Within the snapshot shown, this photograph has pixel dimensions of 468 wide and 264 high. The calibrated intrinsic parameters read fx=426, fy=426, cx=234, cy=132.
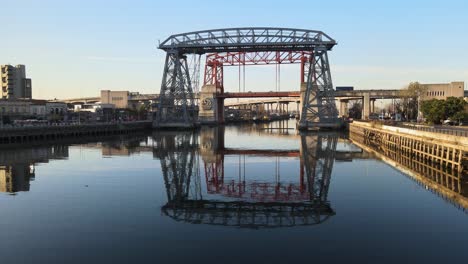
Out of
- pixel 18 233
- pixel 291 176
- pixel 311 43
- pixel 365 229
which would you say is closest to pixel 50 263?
pixel 18 233

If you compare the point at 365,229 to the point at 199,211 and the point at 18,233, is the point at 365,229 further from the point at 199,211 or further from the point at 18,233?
the point at 18,233

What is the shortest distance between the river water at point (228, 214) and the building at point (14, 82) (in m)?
154

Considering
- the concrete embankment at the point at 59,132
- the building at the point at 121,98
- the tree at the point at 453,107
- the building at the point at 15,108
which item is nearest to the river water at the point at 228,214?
the concrete embankment at the point at 59,132

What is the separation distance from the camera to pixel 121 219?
16469 millimetres

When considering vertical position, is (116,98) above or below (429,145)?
above

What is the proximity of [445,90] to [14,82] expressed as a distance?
6144 inches

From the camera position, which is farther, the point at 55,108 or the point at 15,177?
the point at 55,108

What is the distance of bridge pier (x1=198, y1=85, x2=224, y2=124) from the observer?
4097 inches

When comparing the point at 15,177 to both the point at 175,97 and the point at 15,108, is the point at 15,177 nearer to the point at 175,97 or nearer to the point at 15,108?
the point at 175,97

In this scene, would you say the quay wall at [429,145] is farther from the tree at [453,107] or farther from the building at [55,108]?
the building at [55,108]

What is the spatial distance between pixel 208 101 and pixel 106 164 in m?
71.5

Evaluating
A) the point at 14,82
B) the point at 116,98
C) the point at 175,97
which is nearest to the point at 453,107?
the point at 175,97

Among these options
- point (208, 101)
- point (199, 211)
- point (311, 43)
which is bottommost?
point (199, 211)

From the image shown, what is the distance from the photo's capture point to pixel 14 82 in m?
172
